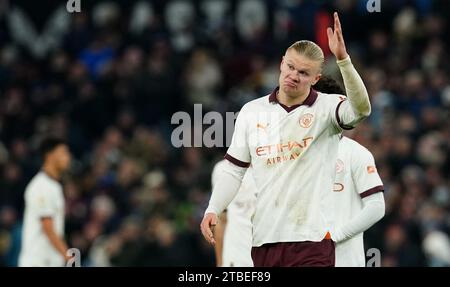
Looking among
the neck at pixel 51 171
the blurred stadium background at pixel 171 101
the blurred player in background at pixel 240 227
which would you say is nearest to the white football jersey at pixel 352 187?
the blurred player in background at pixel 240 227

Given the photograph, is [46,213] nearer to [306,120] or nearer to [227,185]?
[227,185]

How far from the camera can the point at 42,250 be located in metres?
12.4

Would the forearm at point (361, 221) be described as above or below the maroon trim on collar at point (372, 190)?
below

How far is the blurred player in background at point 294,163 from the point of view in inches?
331

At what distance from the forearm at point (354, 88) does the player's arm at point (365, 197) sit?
143 cm

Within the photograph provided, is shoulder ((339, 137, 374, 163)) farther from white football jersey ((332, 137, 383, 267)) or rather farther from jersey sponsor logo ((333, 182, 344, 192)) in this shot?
jersey sponsor logo ((333, 182, 344, 192))

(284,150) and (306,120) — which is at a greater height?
(306,120)

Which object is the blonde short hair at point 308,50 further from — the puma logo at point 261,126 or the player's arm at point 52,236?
the player's arm at point 52,236

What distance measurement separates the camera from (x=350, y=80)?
26.5ft

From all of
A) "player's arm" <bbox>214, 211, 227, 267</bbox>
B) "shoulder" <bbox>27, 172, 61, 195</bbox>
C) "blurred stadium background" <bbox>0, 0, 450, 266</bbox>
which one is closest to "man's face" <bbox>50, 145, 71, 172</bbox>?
"shoulder" <bbox>27, 172, 61, 195</bbox>

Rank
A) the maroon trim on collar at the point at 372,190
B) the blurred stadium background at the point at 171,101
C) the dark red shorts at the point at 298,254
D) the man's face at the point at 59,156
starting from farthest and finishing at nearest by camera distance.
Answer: the blurred stadium background at the point at 171,101, the man's face at the point at 59,156, the maroon trim on collar at the point at 372,190, the dark red shorts at the point at 298,254

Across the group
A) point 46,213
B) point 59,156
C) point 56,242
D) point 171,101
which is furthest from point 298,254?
point 171,101

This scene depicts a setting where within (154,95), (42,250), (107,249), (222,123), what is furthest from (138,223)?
(42,250)

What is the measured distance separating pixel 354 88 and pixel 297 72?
0.48 m
